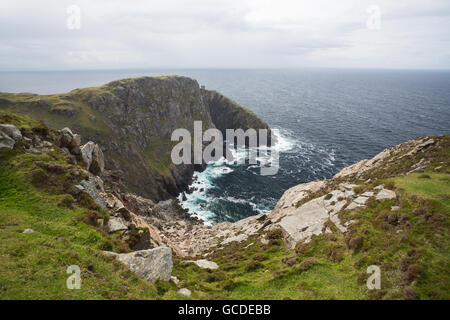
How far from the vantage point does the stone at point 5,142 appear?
27177 mm

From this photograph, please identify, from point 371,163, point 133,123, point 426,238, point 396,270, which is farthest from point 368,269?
point 133,123

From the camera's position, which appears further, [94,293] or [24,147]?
[24,147]

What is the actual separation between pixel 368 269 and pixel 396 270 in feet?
6.30

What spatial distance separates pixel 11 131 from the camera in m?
28.9

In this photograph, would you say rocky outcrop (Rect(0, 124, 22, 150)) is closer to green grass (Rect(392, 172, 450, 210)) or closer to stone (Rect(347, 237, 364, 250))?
stone (Rect(347, 237, 364, 250))

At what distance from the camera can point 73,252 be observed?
1819 centimetres

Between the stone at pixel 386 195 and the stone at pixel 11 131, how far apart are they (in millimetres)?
46685

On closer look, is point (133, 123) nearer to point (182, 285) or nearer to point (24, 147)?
point (24, 147)

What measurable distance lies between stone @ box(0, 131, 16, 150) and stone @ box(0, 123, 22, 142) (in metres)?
0.61

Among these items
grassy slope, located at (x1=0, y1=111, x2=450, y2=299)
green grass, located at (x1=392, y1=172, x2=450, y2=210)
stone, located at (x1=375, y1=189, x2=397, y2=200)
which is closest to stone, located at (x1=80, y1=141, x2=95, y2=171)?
grassy slope, located at (x1=0, y1=111, x2=450, y2=299)

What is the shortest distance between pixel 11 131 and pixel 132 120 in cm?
7021

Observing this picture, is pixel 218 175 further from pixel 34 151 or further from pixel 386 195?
pixel 386 195

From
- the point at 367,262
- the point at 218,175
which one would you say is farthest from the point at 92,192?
the point at 218,175

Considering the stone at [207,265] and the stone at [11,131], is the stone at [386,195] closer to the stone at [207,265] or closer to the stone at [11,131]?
the stone at [207,265]
